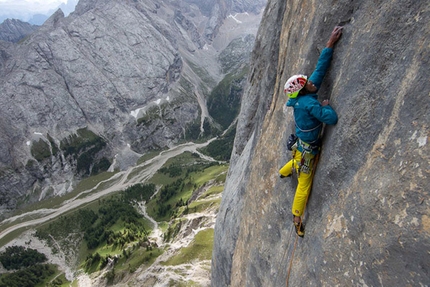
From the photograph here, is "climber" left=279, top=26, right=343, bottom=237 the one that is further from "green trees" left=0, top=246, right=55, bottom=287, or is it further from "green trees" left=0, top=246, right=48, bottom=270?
"green trees" left=0, top=246, right=48, bottom=270

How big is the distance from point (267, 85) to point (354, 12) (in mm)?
9576

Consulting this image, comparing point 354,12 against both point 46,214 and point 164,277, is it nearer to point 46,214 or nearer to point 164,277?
point 164,277

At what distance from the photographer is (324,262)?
8664 millimetres

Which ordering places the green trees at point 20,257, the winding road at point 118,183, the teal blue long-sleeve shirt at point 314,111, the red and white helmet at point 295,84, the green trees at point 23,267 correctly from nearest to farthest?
the teal blue long-sleeve shirt at point 314,111, the red and white helmet at point 295,84, the green trees at point 23,267, the green trees at point 20,257, the winding road at point 118,183


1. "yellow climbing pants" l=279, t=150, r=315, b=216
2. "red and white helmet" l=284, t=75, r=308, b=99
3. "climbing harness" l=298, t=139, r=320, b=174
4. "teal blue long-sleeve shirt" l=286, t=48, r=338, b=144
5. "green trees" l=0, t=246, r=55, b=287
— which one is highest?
"red and white helmet" l=284, t=75, r=308, b=99

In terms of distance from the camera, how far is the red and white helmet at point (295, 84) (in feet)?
30.0

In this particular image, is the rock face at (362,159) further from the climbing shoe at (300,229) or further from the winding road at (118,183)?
the winding road at (118,183)

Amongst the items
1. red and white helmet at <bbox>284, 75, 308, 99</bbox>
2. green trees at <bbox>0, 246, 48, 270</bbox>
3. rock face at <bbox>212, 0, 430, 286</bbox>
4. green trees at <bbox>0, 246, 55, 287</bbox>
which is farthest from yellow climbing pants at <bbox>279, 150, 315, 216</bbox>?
green trees at <bbox>0, 246, 48, 270</bbox>

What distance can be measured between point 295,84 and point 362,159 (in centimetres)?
354

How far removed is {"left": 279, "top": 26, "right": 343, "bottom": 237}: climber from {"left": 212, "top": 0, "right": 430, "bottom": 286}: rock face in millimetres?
299

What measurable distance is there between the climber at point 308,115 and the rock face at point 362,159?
30cm

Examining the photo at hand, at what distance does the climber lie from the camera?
8.64 m

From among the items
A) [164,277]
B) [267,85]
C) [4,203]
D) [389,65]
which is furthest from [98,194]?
[389,65]

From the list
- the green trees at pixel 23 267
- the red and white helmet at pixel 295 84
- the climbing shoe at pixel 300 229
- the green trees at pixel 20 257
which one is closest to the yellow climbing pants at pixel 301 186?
the climbing shoe at pixel 300 229
